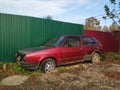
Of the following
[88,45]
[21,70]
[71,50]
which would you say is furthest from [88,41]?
[21,70]

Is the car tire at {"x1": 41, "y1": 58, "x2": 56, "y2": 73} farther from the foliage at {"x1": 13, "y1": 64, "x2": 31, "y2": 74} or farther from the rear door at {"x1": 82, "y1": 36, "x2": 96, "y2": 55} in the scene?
the rear door at {"x1": 82, "y1": 36, "x2": 96, "y2": 55}

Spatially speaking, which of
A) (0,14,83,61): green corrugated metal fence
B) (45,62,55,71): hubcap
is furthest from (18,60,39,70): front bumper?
(0,14,83,61): green corrugated metal fence

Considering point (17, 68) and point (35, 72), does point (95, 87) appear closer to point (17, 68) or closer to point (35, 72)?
point (35, 72)

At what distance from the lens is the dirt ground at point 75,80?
7.15 meters

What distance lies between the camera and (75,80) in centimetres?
794

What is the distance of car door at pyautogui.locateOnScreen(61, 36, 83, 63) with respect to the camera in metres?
10.0

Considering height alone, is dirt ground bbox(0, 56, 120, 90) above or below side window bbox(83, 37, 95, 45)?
below

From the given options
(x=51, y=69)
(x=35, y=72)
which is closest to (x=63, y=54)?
(x=51, y=69)

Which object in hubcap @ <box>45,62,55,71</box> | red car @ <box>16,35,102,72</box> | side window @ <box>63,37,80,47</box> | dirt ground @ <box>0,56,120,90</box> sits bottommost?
dirt ground @ <box>0,56,120,90</box>

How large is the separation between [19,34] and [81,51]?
3.32m

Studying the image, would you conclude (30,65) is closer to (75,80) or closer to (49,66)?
(49,66)

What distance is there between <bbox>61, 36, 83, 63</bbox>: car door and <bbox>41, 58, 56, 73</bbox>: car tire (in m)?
0.64

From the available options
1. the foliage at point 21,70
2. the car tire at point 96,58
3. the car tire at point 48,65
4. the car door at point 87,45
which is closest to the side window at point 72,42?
the car door at point 87,45

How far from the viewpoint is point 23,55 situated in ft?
30.3
